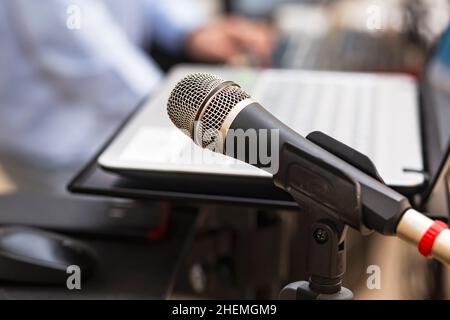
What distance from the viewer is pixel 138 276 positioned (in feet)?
1.60

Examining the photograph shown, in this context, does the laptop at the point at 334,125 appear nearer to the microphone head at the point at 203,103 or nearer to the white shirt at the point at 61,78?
the microphone head at the point at 203,103

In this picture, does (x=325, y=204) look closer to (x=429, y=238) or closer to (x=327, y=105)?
(x=429, y=238)

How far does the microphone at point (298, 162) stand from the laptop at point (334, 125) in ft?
0.16

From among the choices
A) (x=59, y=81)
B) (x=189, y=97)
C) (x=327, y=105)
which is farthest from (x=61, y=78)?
(x=189, y=97)

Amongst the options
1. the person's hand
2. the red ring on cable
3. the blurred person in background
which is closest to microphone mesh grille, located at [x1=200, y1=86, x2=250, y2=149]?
the red ring on cable

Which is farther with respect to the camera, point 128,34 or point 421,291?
point 128,34

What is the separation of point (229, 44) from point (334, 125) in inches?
27.0

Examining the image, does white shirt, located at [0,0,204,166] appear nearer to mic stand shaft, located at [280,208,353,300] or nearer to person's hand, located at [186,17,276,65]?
person's hand, located at [186,17,276,65]

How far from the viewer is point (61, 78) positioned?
0.95 meters

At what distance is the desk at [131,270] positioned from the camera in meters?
0.46

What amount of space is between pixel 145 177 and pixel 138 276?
2.8 inches

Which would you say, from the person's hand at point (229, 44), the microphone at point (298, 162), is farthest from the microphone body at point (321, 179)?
the person's hand at point (229, 44)
